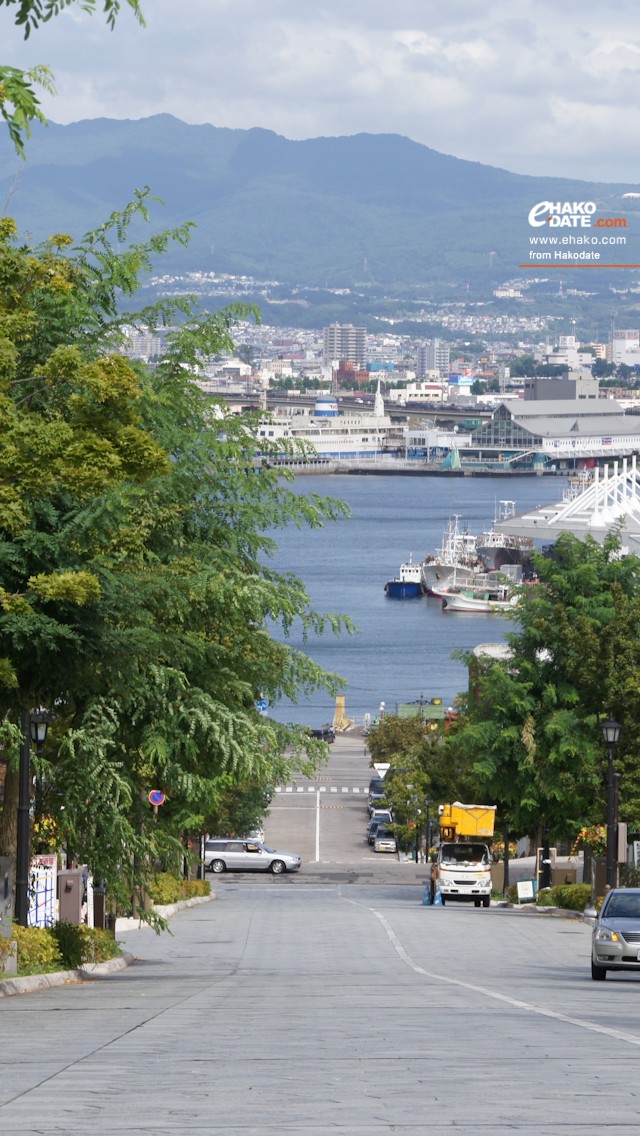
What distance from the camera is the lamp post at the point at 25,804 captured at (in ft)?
63.5

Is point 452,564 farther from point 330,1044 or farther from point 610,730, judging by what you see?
point 330,1044

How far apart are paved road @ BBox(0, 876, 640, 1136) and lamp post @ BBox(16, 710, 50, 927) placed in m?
1.49

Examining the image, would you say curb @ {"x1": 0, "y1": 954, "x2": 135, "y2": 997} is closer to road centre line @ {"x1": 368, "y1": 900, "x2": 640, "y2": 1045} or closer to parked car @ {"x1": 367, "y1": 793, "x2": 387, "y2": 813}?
road centre line @ {"x1": 368, "y1": 900, "x2": 640, "y2": 1045}

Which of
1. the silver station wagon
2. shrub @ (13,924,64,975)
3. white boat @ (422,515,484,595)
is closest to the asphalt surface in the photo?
shrub @ (13,924,64,975)

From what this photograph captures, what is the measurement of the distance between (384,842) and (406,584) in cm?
9623

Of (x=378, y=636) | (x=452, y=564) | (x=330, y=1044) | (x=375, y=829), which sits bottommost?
(x=375, y=829)

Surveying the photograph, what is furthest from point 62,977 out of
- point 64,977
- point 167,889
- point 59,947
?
point 167,889

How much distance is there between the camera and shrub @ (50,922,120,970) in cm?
1967

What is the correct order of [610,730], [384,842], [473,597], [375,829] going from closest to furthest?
1. [610,730]
2. [384,842]
3. [375,829]
4. [473,597]

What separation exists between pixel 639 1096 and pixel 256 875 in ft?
173

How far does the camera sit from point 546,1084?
8.92m

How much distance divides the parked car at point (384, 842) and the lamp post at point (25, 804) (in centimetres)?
5229

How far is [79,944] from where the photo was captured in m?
20.0

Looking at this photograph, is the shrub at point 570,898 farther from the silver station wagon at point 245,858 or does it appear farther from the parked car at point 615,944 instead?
the silver station wagon at point 245,858
